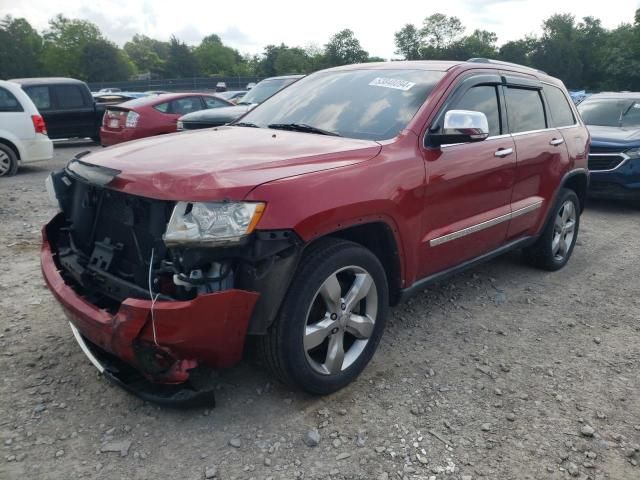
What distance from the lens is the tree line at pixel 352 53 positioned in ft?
210

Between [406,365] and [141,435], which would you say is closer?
[141,435]

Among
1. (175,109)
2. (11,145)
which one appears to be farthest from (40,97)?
(11,145)

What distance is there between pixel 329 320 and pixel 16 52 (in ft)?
258

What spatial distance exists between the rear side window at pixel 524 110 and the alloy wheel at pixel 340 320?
2.06 m

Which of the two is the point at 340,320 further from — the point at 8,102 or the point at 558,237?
the point at 8,102

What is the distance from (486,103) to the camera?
403 centimetres

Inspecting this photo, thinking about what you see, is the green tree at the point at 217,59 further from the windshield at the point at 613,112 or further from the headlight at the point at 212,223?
the headlight at the point at 212,223

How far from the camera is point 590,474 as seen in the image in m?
2.51

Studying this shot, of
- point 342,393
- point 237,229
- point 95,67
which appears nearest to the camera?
point 237,229

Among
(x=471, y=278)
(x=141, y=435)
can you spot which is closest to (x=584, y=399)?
(x=471, y=278)

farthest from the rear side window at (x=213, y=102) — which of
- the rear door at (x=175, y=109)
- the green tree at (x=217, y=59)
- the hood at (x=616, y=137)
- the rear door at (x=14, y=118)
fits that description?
the green tree at (x=217, y=59)

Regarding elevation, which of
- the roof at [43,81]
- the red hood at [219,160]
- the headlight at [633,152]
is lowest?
the headlight at [633,152]

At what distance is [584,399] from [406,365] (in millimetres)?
1000

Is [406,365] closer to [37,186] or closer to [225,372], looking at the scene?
[225,372]
